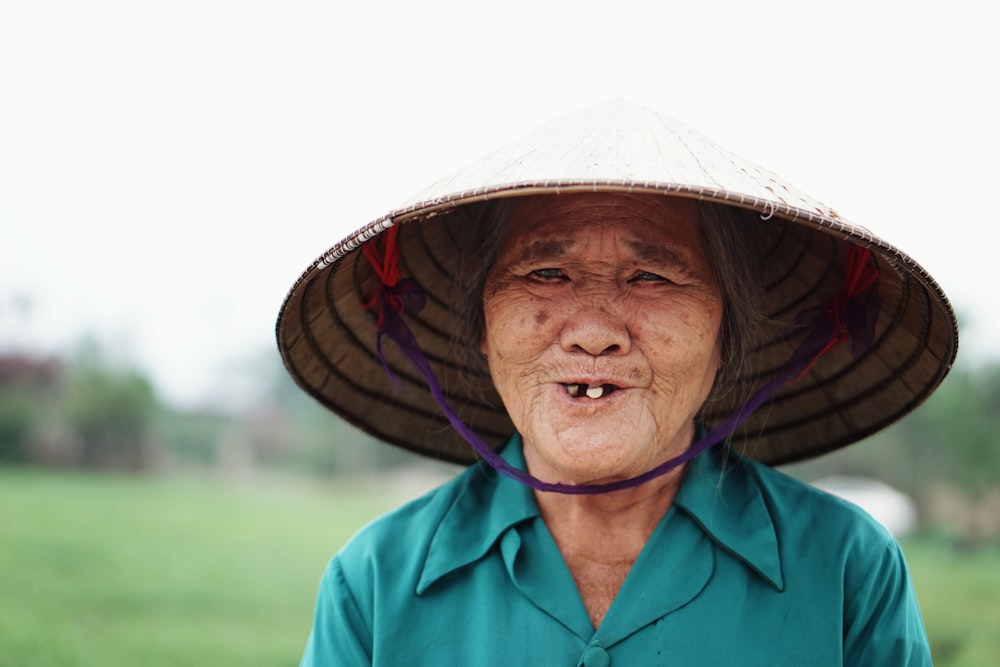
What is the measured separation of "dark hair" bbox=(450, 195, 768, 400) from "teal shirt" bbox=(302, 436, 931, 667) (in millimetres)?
274

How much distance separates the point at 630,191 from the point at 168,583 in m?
4.50

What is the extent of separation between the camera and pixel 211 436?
11.1 meters

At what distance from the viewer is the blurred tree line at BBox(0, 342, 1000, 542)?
6.93 meters

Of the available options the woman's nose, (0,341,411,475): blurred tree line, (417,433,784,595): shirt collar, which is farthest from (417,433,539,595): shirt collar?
(0,341,411,475): blurred tree line

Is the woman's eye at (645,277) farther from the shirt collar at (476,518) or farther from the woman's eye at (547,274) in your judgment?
the shirt collar at (476,518)

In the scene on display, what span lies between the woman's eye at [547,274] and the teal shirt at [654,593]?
0.45m

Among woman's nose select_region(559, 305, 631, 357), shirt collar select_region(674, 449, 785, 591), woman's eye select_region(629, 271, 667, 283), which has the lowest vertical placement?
shirt collar select_region(674, 449, 785, 591)

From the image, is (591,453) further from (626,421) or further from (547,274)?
(547,274)

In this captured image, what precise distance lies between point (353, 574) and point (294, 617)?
3.59 meters

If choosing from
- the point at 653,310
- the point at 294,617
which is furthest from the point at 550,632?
the point at 294,617

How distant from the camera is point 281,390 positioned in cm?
1297

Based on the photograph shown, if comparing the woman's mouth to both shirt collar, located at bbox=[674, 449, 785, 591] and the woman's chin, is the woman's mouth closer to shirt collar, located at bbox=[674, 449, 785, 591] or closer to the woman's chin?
the woman's chin

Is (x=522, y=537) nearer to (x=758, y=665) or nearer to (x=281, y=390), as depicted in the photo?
(x=758, y=665)

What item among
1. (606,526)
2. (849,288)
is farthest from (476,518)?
(849,288)
